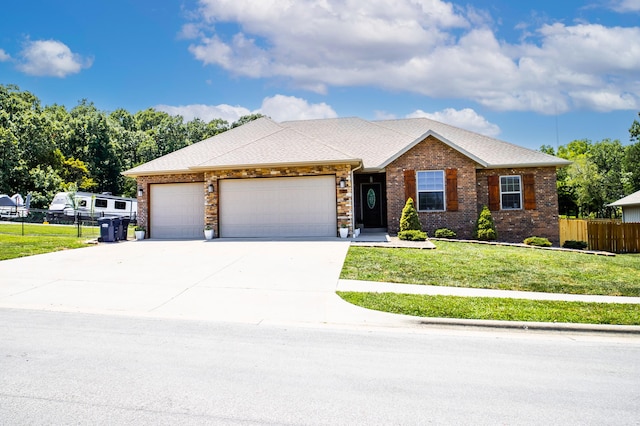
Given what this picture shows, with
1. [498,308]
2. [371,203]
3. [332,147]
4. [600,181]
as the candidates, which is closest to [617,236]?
[371,203]

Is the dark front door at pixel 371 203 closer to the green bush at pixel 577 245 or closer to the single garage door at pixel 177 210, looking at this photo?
the single garage door at pixel 177 210

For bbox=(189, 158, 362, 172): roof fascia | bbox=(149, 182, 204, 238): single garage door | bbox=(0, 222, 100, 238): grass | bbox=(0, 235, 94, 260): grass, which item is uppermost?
bbox=(189, 158, 362, 172): roof fascia

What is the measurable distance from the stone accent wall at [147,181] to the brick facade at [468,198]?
8696 mm

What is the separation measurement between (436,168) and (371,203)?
377 centimetres

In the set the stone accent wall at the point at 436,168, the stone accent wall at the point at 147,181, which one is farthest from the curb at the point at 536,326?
the stone accent wall at the point at 147,181

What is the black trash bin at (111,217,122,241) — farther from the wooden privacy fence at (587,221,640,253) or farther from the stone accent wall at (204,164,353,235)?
the wooden privacy fence at (587,221,640,253)

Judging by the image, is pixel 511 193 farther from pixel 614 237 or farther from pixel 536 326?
pixel 536 326

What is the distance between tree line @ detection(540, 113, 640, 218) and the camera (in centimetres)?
4316

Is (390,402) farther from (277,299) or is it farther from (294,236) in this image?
(294,236)

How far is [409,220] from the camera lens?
16359 mm

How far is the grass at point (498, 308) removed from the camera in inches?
253

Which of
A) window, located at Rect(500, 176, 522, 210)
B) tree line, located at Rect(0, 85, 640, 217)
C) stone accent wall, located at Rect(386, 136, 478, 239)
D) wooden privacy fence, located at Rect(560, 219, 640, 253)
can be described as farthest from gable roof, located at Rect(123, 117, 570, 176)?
tree line, located at Rect(0, 85, 640, 217)

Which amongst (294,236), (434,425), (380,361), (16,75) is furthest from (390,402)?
(16,75)

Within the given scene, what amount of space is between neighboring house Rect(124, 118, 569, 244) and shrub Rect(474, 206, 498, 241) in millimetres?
707
